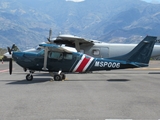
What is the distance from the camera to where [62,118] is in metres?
7.49

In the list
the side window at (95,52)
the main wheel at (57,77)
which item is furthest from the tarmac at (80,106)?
the side window at (95,52)

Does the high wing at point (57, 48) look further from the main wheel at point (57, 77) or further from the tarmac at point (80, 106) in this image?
the tarmac at point (80, 106)

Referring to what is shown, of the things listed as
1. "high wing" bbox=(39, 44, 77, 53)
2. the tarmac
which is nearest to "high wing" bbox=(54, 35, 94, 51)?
"high wing" bbox=(39, 44, 77, 53)

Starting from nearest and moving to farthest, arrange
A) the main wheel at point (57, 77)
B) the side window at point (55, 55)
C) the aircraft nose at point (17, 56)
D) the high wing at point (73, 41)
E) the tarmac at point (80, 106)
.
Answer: the tarmac at point (80, 106) → the main wheel at point (57, 77) → the aircraft nose at point (17, 56) → the side window at point (55, 55) → the high wing at point (73, 41)

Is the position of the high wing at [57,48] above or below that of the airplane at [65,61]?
above

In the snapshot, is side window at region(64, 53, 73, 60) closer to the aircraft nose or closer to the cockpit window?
the cockpit window

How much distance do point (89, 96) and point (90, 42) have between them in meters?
15.1

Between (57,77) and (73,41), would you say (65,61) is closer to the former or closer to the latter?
(57,77)

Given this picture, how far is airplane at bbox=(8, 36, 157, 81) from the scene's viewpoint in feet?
57.4

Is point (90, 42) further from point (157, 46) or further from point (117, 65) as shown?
point (117, 65)

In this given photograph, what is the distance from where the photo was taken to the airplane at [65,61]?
17484 mm

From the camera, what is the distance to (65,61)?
17750mm

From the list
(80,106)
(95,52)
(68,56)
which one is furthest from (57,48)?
(95,52)

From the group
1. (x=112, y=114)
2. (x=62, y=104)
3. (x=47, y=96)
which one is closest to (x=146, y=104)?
(x=112, y=114)
